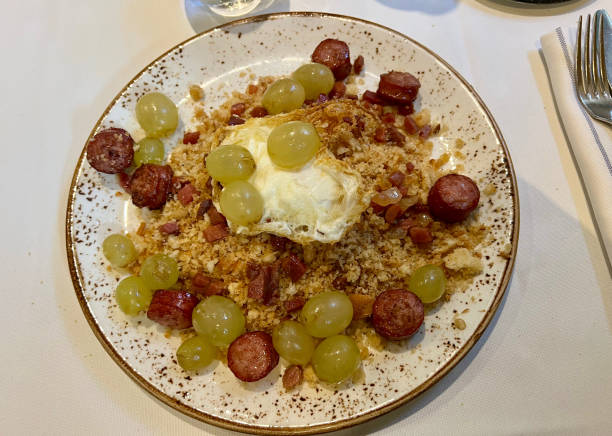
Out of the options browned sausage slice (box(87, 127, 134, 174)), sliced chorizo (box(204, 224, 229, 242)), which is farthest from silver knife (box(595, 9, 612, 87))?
browned sausage slice (box(87, 127, 134, 174))

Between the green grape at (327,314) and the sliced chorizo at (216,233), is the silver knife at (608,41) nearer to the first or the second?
the green grape at (327,314)

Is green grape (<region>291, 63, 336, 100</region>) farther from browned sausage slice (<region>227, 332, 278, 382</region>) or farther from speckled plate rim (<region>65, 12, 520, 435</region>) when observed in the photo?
browned sausage slice (<region>227, 332, 278, 382</region>)

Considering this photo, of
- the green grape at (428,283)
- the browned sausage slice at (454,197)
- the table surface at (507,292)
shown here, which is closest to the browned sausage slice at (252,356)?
the table surface at (507,292)

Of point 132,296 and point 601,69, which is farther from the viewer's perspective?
point 601,69

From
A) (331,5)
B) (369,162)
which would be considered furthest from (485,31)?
(369,162)

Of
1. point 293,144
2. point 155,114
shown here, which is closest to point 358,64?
point 293,144

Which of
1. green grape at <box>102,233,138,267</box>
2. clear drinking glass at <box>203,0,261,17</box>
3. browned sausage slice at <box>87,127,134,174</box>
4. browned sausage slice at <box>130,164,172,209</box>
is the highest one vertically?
clear drinking glass at <box>203,0,261,17</box>

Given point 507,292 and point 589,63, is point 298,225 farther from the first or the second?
point 589,63

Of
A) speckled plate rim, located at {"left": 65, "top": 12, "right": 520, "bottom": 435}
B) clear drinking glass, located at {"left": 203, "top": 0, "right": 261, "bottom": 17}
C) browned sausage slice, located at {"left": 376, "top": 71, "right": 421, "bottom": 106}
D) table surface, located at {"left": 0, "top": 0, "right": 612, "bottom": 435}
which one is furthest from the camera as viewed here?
clear drinking glass, located at {"left": 203, "top": 0, "right": 261, "bottom": 17}
